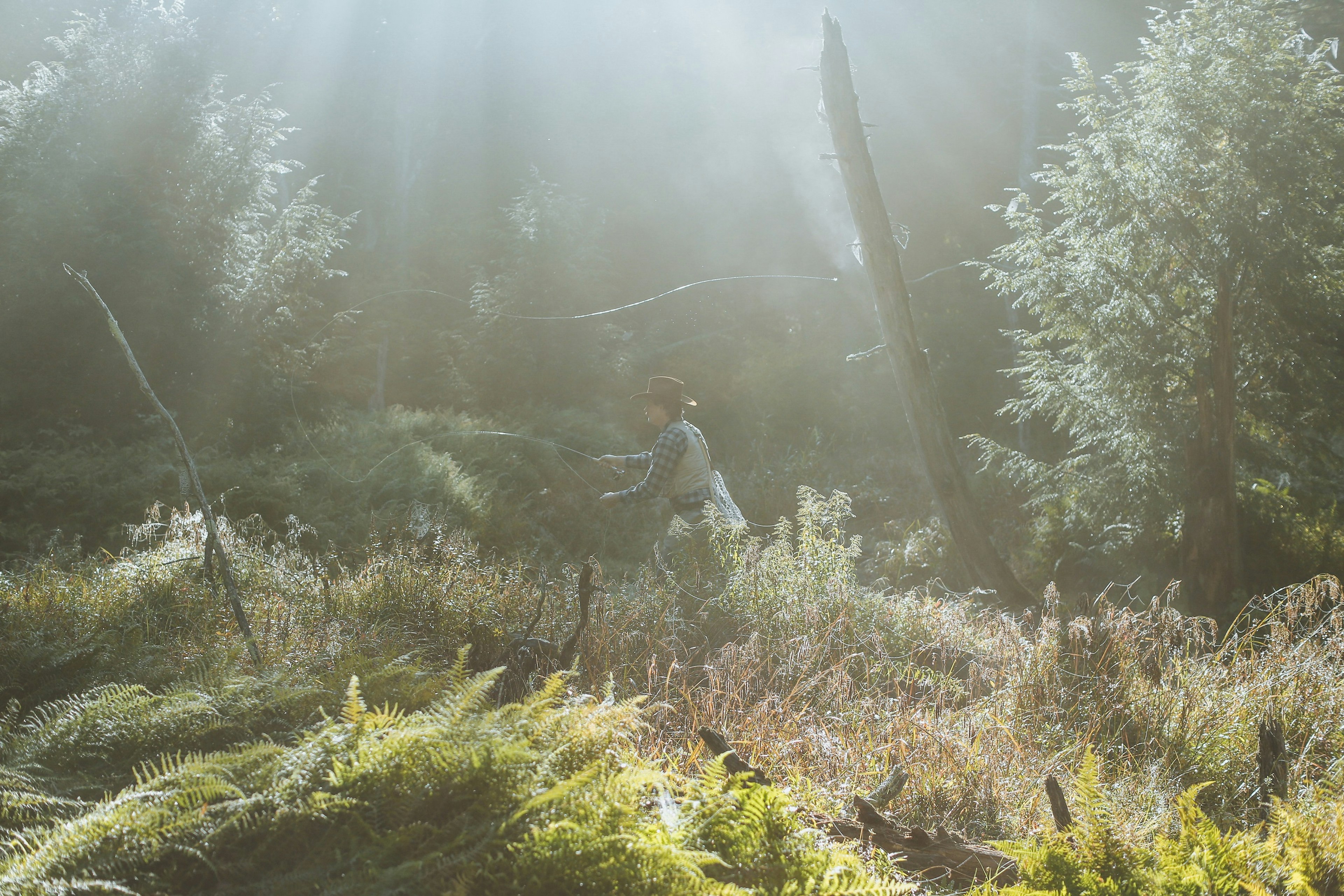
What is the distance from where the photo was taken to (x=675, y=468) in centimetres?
655

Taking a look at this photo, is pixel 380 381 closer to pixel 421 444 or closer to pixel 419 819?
pixel 421 444

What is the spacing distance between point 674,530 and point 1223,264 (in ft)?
21.0

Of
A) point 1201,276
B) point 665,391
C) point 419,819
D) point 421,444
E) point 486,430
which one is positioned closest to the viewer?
point 419,819

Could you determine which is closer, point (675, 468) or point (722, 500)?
point (675, 468)

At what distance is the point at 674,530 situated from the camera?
20.0 ft

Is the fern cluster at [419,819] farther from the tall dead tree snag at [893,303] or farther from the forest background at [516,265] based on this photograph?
the tall dead tree snag at [893,303]

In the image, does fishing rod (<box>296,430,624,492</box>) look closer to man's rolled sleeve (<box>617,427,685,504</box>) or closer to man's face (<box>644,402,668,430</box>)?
man's face (<box>644,402,668,430</box>)

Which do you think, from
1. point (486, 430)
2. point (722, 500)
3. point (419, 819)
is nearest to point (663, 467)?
point (722, 500)

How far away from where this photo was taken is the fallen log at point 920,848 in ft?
7.84

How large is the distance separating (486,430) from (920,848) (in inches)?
445

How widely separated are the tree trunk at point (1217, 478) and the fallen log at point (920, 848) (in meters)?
7.44

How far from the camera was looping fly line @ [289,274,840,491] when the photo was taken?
9234 millimetres

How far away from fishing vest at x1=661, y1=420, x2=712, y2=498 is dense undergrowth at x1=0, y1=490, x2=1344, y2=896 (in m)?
0.79

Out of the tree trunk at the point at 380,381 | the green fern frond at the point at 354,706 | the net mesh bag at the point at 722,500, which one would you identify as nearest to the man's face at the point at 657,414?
the net mesh bag at the point at 722,500
